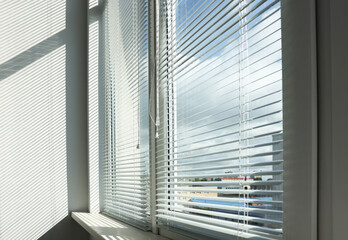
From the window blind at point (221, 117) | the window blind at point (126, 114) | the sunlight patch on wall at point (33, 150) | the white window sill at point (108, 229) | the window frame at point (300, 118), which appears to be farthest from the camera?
the sunlight patch on wall at point (33, 150)

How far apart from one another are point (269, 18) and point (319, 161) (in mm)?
438

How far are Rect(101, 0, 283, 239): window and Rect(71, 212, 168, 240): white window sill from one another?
66mm

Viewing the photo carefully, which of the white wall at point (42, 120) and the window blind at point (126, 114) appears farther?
the white wall at point (42, 120)

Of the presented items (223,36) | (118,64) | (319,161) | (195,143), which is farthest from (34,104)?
(319,161)

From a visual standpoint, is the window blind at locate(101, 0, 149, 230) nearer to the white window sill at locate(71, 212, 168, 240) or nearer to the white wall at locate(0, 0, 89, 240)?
the white window sill at locate(71, 212, 168, 240)

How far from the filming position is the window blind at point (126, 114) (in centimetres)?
205

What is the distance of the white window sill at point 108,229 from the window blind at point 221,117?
14cm

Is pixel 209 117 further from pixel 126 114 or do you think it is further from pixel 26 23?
pixel 26 23

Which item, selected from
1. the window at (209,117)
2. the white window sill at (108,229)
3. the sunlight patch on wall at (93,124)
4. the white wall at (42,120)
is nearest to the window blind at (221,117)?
the window at (209,117)

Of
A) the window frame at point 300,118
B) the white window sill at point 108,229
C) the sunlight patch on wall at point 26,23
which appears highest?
the sunlight patch on wall at point 26,23

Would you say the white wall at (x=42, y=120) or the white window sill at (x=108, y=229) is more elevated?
the white wall at (x=42, y=120)

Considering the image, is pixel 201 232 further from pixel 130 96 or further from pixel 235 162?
pixel 130 96

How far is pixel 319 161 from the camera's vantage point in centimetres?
88

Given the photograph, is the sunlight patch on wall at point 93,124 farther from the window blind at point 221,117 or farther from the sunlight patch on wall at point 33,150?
the window blind at point 221,117
